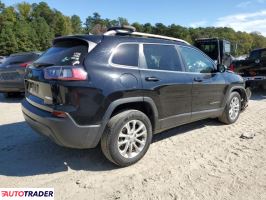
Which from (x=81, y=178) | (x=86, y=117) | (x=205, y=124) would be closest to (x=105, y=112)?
(x=86, y=117)

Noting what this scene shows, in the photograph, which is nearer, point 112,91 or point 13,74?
point 112,91

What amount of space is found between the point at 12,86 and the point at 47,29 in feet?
250

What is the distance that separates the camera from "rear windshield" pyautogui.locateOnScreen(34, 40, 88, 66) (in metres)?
3.68

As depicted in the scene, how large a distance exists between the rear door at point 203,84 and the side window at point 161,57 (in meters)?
0.24

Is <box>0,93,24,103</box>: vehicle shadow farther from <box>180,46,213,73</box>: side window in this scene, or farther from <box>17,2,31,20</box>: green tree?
<box>17,2,31,20</box>: green tree

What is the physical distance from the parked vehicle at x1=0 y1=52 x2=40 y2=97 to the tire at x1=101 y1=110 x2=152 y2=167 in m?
5.66

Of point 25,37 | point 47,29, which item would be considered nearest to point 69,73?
point 25,37

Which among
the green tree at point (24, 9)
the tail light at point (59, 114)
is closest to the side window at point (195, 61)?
the tail light at point (59, 114)

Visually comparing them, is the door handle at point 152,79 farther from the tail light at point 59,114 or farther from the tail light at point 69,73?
the tail light at point 59,114

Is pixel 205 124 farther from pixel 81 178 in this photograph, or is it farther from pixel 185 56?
pixel 81 178

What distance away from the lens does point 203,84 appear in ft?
17.0

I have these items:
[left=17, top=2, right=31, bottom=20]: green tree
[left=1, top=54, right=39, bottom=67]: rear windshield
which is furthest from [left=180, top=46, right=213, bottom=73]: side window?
[left=17, top=2, right=31, bottom=20]: green tree

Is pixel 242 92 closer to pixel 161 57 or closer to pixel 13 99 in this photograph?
pixel 161 57

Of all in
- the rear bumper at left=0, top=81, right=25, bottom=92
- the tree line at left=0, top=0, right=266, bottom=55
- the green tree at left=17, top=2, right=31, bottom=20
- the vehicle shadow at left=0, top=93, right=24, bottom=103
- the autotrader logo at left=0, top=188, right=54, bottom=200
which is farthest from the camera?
the green tree at left=17, top=2, right=31, bottom=20
